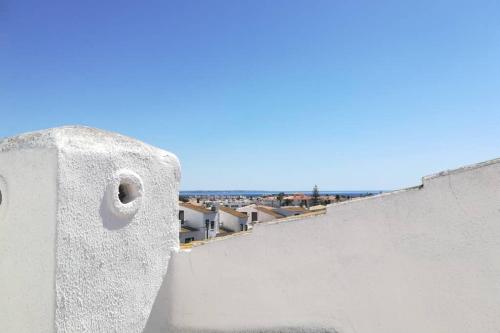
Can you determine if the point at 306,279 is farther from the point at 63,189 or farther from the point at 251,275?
the point at 63,189

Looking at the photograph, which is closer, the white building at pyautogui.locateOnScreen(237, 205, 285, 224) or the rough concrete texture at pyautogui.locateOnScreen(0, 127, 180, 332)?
the rough concrete texture at pyautogui.locateOnScreen(0, 127, 180, 332)

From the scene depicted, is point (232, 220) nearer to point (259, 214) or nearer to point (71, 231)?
point (259, 214)

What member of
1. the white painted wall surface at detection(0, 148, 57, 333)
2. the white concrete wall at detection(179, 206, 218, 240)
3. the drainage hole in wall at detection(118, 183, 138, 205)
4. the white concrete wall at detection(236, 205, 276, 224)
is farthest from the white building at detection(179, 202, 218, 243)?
the white painted wall surface at detection(0, 148, 57, 333)

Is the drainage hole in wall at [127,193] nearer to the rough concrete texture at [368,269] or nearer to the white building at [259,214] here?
the rough concrete texture at [368,269]

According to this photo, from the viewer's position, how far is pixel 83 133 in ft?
15.3

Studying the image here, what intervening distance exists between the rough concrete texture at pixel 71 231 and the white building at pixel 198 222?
88.3ft

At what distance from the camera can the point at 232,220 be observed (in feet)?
125

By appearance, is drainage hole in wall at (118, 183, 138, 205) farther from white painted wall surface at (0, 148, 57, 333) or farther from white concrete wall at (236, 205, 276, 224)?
white concrete wall at (236, 205, 276, 224)

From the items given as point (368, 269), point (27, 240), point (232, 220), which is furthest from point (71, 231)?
point (232, 220)

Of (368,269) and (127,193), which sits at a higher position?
(127,193)

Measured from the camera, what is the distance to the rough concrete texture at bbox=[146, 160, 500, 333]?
3.88 metres

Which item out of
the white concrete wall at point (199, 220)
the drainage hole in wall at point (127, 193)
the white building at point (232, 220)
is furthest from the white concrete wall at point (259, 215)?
the drainage hole in wall at point (127, 193)

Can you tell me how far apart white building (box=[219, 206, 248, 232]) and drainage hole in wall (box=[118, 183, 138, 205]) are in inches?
1271

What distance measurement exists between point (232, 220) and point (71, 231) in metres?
34.2
